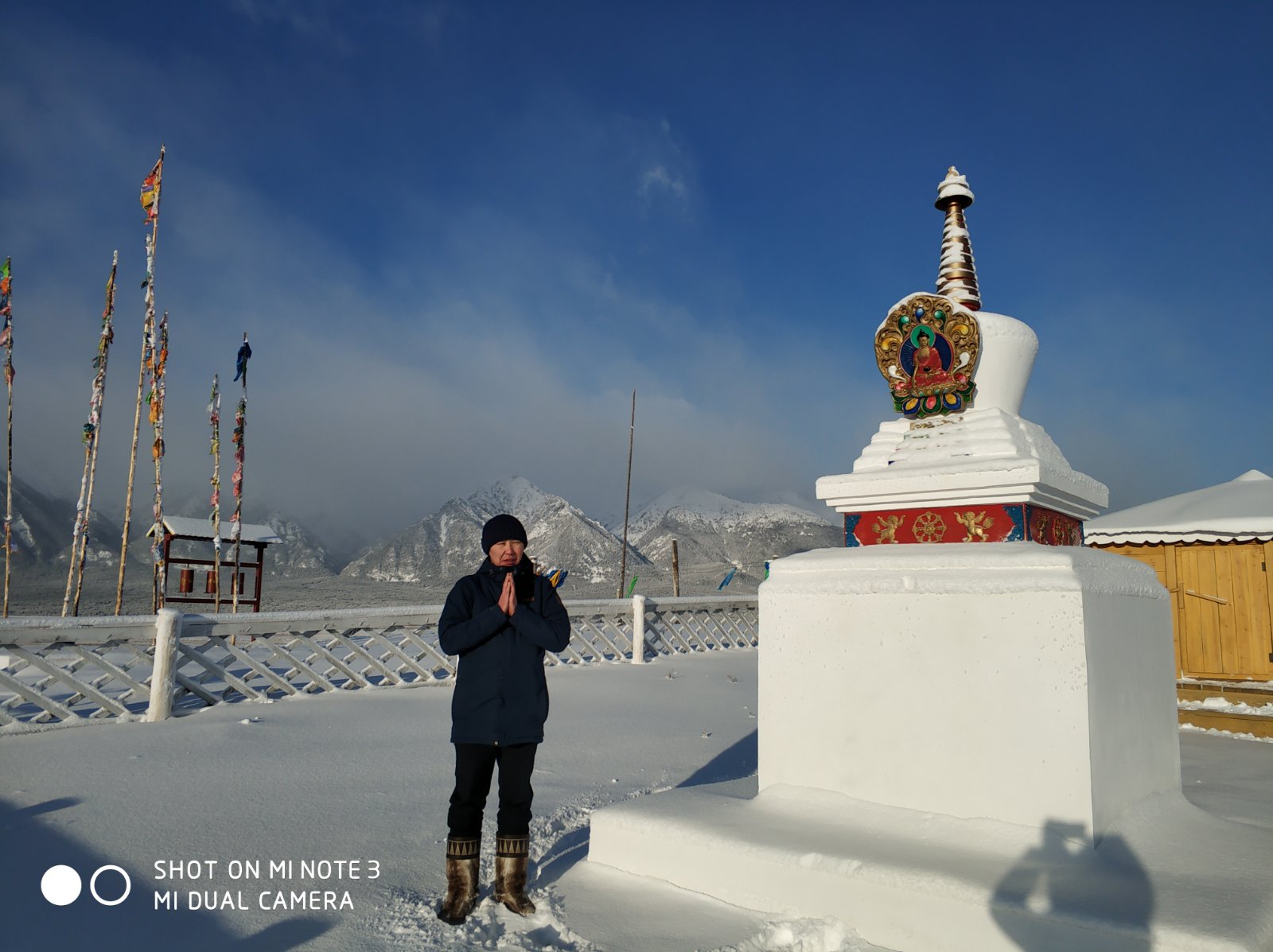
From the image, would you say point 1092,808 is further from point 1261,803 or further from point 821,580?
point 1261,803

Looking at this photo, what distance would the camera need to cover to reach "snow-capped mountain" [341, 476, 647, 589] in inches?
2362

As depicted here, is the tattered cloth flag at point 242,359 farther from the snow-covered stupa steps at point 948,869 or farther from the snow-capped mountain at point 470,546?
the snow-capped mountain at point 470,546

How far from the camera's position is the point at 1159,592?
3.60m

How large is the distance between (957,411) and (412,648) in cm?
1389

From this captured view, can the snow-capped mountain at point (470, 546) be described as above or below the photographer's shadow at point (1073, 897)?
above

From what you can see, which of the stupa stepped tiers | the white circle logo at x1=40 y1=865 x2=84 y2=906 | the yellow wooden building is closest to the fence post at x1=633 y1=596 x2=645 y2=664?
the yellow wooden building

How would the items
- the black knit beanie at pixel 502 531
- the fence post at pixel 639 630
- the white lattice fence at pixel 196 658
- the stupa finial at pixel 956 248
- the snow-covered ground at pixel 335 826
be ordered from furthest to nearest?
the fence post at pixel 639 630 → the white lattice fence at pixel 196 658 → the stupa finial at pixel 956 248 → the black knit beanie at pixel 502 531 → the snow-covered ground at pixel 335 826

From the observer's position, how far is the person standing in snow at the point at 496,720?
2822mm

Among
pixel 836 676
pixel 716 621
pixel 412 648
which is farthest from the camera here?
pixel 412 648

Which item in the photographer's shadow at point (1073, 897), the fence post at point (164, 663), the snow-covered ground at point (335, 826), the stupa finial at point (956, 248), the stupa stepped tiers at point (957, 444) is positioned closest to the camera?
the photographer's shadow at point (1073, 897)

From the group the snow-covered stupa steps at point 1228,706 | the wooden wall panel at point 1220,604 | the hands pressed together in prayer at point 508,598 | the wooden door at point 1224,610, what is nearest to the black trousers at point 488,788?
the hands pressed together in prayer at point 508,598

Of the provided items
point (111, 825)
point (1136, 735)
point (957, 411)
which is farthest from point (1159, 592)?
point (111, 825)

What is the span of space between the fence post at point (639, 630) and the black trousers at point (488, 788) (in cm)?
802

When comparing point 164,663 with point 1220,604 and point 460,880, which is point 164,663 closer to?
point 460,880
